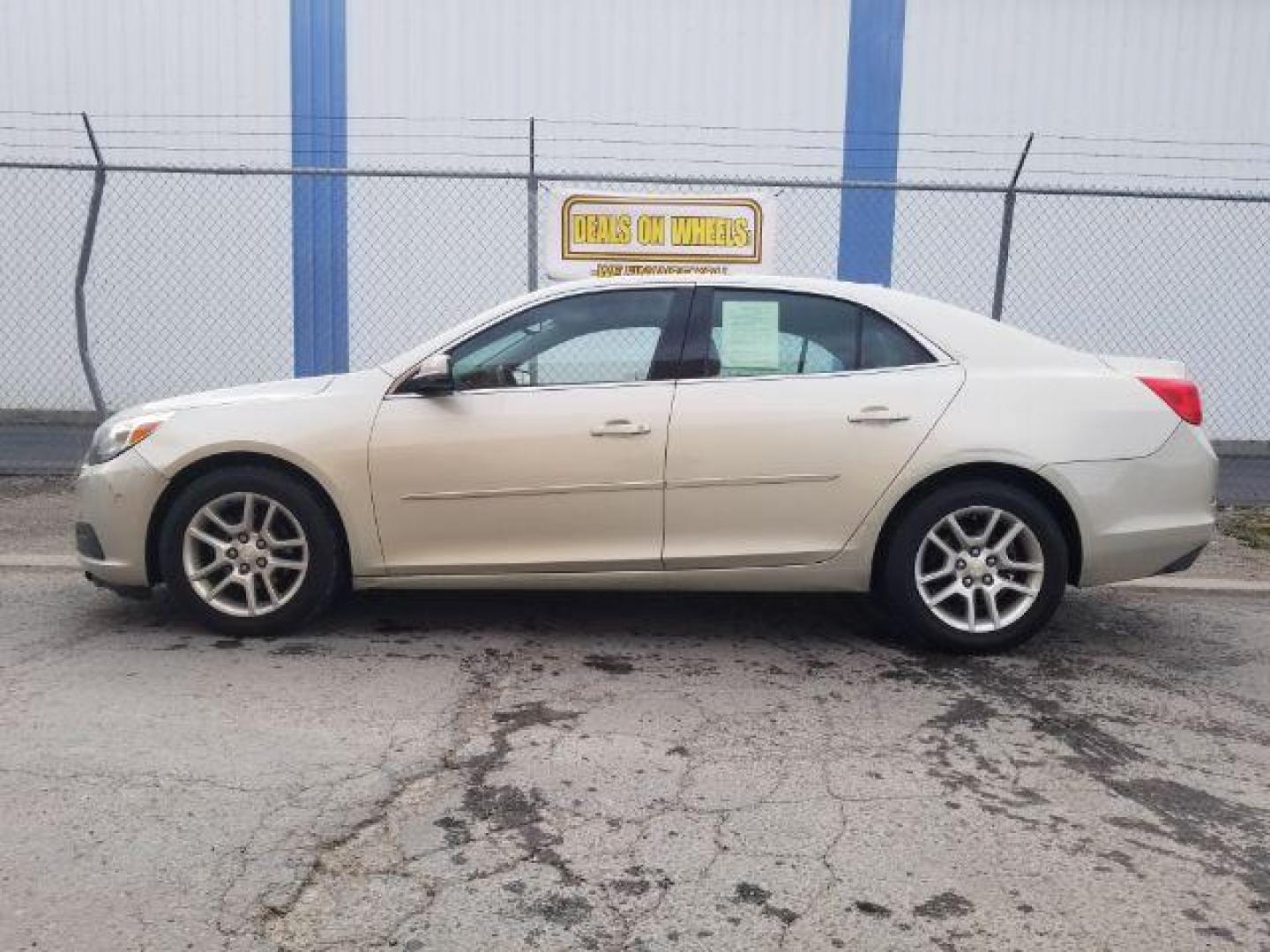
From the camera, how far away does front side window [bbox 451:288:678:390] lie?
479cm

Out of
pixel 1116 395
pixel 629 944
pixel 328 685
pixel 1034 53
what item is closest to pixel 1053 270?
pixel 1034 53

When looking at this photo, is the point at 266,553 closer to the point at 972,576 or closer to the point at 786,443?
the point at 786,443

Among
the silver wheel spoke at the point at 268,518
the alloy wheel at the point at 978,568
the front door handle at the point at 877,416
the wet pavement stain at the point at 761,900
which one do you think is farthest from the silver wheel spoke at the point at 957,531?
the silver wheel spoke at the point at 268,518

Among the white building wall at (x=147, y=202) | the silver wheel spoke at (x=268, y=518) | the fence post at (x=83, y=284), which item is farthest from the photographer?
the white building wall at (x=147, y=202)

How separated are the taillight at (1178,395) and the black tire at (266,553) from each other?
11.1 ft

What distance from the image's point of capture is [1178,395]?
4.72 m

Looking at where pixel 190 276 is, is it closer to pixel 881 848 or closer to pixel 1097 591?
pixel 1097 591

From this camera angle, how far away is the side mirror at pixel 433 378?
15.3ft

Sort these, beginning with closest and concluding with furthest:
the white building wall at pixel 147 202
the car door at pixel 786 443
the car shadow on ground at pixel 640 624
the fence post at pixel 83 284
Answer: the car door at pixel 786 443 < the car shadow on ground at pixel 640 624 < the fence post at pixel 83 284 < the white building wall at pixel 147 202

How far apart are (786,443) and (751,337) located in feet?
1.64

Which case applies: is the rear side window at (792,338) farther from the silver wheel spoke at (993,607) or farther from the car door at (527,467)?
the silver wheel spoke at (993,607)

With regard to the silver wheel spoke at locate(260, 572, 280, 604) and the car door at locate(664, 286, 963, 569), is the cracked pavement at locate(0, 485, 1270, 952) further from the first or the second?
the car door at locate(664, 286, 963, 569)

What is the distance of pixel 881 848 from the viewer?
2975 millimetres

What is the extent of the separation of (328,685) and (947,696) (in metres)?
2.24
